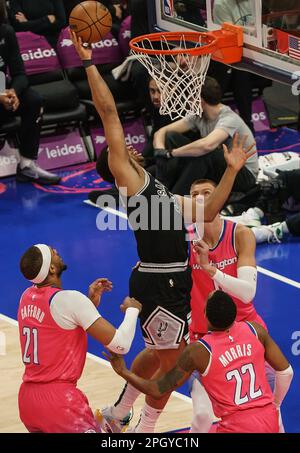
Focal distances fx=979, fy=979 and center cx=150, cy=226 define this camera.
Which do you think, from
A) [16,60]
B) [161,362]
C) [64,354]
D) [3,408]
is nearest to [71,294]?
[64,354]

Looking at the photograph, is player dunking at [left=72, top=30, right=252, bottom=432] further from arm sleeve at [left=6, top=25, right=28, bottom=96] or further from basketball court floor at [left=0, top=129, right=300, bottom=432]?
arm sleeve at [left=6, top=25, right=28, bottom=96]

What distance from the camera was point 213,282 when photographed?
22.6ft

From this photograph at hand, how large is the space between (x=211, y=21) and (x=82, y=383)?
364cm

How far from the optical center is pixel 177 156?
1033cm

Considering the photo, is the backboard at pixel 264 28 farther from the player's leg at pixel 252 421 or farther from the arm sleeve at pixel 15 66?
the player's leg at pixel 252 421

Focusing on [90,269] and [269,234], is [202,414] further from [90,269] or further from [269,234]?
[269,234]

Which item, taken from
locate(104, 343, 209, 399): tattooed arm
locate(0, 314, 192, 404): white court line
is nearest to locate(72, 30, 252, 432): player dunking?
locate(104, 343, 209, 399): tattooed arm

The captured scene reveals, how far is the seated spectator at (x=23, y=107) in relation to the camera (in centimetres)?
1132

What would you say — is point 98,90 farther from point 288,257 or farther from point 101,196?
point 101,196

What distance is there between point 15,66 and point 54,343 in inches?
247

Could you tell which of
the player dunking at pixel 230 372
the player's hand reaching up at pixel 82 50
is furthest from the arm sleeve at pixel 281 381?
the player's hand reaching up at pixel 82 50

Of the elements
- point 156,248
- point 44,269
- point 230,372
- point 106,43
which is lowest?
point 106,43

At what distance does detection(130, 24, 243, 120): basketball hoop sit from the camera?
7938mm

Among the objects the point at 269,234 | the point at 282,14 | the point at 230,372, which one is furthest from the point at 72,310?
the point at 269,234
